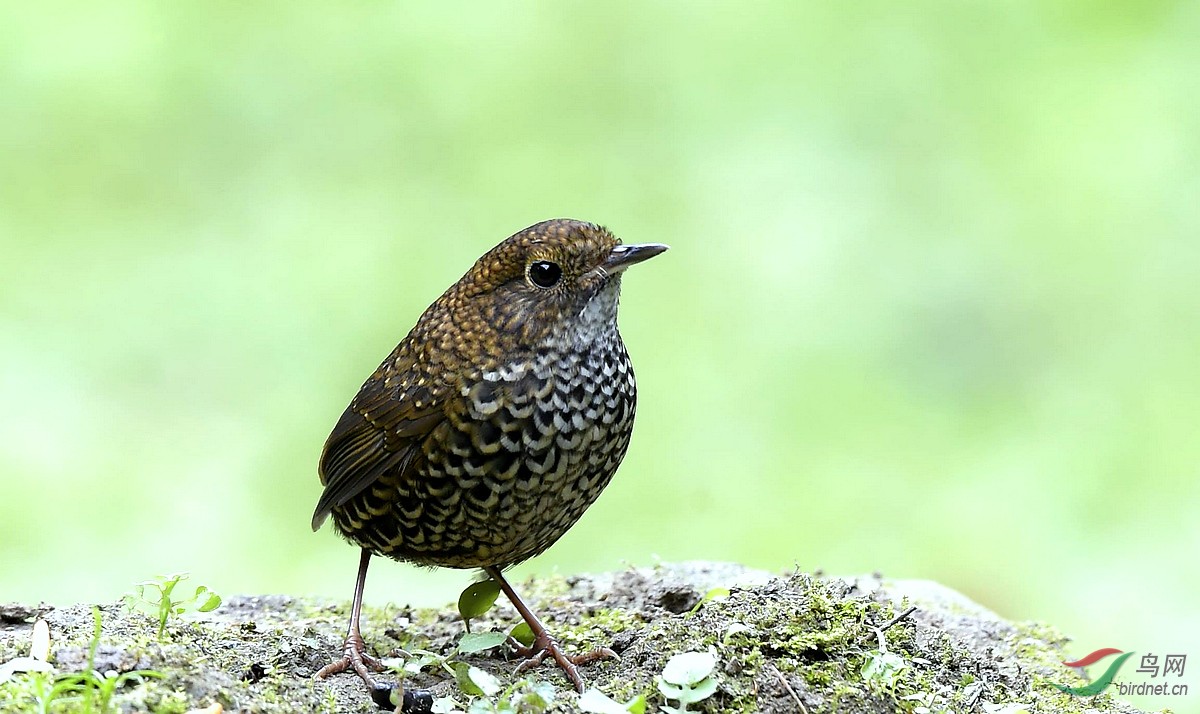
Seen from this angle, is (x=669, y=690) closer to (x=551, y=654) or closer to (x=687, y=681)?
(x=687, y=681)

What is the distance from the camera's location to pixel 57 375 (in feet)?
24.7

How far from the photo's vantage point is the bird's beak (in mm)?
3705

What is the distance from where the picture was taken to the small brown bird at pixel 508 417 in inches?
144

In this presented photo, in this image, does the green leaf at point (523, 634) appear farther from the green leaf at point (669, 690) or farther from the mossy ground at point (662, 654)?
the green leaf at point (669, 690)

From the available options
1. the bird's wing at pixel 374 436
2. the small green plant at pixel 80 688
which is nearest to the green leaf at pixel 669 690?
the bird's wing at pixel 374 436

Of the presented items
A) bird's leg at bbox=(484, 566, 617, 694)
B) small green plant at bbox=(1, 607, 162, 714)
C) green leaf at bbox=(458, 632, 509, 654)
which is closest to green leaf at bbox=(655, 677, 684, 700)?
bird's leg at bbox=(484, 566, 617, 694)

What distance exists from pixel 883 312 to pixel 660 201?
1.59m

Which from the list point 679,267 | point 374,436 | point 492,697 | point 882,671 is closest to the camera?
point 492,697

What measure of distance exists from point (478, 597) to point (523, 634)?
221 millimetres

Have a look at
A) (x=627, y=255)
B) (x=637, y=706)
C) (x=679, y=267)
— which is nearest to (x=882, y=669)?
(x=637, y=706)

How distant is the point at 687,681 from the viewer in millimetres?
3170

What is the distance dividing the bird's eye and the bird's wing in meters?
0.43

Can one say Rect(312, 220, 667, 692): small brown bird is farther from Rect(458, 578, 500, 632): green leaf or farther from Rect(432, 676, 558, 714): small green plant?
Rect(432, 676, 558, 714): small green plant

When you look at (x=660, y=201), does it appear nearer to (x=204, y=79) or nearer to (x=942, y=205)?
(x=942, y=205)
